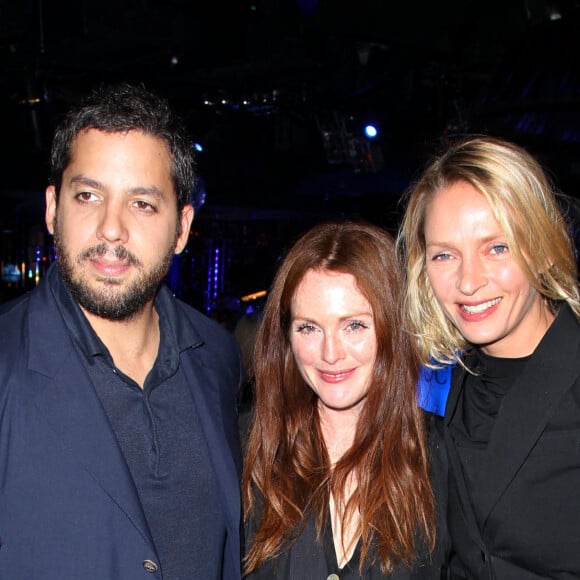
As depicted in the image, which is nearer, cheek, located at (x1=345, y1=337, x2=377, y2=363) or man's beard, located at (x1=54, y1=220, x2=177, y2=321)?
man's beard, located at (x1=54, y1=220, x2=177, y2=321)

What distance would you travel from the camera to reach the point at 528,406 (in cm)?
179

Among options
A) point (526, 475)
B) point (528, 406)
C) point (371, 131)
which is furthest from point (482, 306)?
point (371, 131)

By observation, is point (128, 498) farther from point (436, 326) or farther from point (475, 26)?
point (475, 26)

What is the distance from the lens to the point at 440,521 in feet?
6.41

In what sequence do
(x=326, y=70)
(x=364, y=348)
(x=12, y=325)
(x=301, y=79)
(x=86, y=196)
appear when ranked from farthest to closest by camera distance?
(x=301, y=79) → (x=326, y=70) → (x=364, y=348) → (x=86, y=196) → (x=12, y=325)

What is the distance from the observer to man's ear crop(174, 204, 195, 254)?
2.03 metres

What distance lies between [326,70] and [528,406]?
14.9 feet

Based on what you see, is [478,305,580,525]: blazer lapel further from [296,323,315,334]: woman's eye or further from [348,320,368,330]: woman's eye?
[296,323,315,334]: woman's eye

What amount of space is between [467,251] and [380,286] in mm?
315

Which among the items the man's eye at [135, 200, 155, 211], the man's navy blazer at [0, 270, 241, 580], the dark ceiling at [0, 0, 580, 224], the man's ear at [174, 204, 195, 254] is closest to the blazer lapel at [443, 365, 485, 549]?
the man's navy blazer at [0, 270, 241, 580]

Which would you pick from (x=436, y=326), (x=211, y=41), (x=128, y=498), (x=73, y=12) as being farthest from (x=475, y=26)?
(x=128, y=498)

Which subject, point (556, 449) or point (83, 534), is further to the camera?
point (556, 449)

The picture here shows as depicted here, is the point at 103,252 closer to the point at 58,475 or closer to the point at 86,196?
the point at 86,196

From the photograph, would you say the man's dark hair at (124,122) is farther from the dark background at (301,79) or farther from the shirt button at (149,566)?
the dark background at (301,79)
